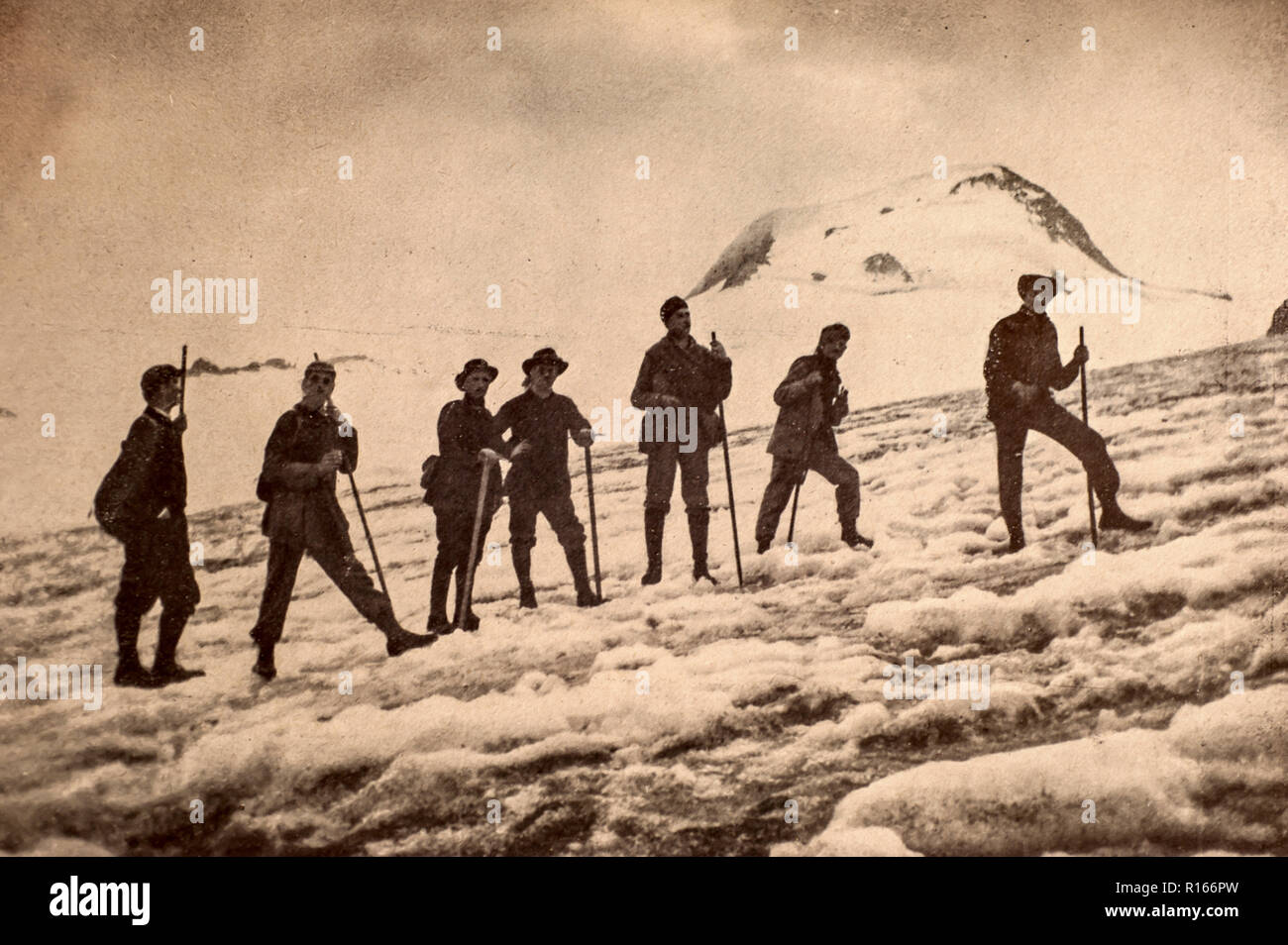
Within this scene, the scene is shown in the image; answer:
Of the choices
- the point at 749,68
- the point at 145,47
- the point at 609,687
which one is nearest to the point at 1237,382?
the point at 749,68

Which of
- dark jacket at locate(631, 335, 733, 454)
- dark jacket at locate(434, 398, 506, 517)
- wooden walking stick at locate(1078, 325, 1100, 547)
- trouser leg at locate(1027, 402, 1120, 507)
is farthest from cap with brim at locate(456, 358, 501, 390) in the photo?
wooden walking stick at locate(1078, 325, 1100, 547)

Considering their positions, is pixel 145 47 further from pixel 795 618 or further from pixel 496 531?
pixel 795 618

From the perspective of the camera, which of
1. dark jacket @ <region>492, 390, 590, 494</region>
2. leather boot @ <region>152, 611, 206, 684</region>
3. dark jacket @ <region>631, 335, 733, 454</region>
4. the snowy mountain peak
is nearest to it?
leather boot @ <region>152, 611, 206, 684</region>

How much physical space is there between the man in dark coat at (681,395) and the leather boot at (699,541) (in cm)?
2

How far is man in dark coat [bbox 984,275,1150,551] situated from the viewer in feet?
15.2

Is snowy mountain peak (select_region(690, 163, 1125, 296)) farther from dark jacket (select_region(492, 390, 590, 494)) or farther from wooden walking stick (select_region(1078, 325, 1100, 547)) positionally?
dark jacket (select_region(492, 390, 590, 494))

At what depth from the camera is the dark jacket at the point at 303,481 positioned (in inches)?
173

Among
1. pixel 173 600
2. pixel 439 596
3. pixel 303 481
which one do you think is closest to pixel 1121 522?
pixel 439 596

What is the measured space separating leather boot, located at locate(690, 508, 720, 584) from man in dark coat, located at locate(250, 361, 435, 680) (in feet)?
3.81

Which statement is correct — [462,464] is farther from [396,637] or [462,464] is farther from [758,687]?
[758,687]

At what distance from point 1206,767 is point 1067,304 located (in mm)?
2052

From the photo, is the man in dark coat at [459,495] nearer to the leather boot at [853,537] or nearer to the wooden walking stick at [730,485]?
the wooden walking stick at [730,485]

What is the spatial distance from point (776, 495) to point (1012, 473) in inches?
40.7

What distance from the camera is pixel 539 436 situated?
4566mm
